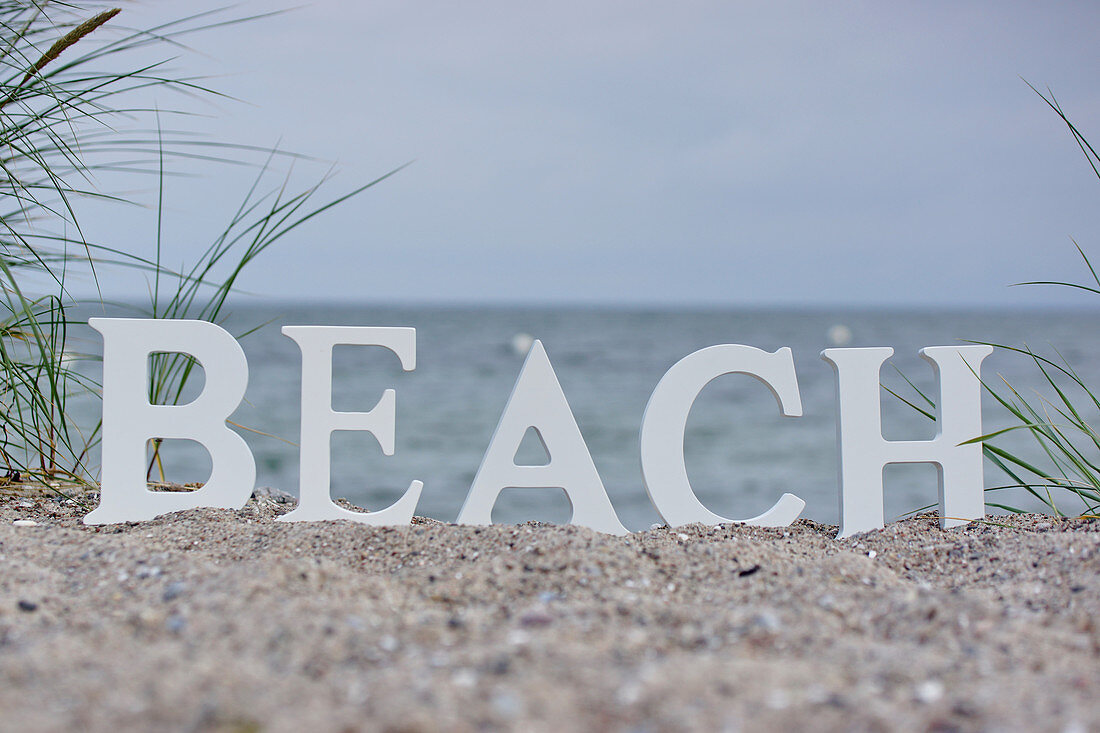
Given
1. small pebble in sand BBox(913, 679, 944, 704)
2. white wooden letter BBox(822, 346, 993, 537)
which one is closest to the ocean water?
white wooden letter BBox(822, 346, 993, 537)

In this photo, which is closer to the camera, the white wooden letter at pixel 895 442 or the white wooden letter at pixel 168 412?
the white wooden letter at pixel 168 412

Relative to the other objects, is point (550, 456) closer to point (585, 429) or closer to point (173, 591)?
point (173, 591)

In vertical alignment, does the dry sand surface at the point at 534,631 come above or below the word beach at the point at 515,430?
below

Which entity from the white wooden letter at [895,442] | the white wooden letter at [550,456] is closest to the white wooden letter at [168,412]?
the white wooden letter at [550,456]

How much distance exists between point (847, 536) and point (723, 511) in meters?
4.61

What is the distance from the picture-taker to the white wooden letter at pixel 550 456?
256 cm

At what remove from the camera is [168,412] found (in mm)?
2479

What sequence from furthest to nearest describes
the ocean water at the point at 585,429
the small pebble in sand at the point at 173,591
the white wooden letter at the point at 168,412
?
the ocean water at the point at 585,429, the white wooden letter at the point at 168,412, the small pebble in sand at the point at 173,591

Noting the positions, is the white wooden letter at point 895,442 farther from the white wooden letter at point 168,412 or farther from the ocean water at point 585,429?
the white wooden letter at point 168,412

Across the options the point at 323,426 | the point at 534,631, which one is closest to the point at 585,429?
the point at 323,426

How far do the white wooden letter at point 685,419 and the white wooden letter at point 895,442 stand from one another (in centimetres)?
16

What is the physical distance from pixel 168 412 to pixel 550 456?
122 centimetres

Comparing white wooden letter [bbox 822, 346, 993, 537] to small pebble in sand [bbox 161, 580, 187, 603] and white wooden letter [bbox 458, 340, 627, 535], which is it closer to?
white wooden letter [bbox 458, 340, 627, 535]

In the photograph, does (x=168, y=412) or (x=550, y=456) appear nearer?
(x=168, y=412)
